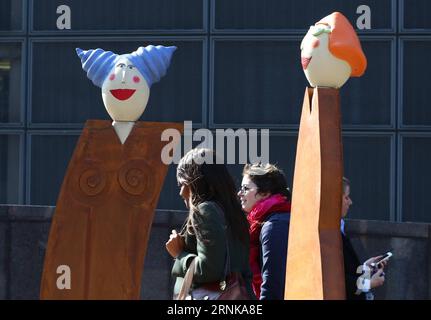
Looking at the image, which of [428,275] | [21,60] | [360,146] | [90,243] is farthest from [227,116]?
[90,243]

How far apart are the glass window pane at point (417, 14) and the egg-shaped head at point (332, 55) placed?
17.9 feet

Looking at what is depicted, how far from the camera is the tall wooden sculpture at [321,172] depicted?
557cm

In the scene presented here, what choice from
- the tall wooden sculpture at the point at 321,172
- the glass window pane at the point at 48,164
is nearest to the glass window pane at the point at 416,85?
the glass window pane at the point at 48,164

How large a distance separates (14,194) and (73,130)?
0.88m

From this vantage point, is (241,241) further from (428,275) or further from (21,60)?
(21,60)

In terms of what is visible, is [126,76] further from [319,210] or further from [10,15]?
[10,15]

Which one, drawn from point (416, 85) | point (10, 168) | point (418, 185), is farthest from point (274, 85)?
point (10, 168)

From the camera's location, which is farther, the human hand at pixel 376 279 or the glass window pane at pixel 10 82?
the glass window pane at pixel 10 82

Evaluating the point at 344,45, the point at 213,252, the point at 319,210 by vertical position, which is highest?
the point at 344,45

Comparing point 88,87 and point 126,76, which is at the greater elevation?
point 88,87

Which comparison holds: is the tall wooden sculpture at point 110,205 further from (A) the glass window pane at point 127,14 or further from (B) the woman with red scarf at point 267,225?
(A) the glass window pane at point 127,14

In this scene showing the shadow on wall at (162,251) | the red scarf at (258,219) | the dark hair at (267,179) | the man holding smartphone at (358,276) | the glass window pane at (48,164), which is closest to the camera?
the man holding smartphone at (358,276)

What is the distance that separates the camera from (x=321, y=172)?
18.4 feet

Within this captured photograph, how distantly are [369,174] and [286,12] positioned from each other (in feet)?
5.78
